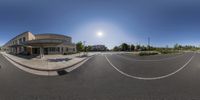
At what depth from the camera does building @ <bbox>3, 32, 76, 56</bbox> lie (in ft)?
76.7

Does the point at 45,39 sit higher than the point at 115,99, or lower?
higher

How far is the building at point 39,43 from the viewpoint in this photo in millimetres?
23391

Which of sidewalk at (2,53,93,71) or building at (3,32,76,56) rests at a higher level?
building at (3,32,76,56)

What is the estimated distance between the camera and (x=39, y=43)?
2353 centimetres

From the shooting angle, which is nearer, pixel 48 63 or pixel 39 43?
pixel 48 63

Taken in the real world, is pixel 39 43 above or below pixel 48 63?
above

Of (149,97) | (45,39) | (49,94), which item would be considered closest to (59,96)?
(49,94)

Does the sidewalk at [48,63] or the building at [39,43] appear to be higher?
the building at [39,43]

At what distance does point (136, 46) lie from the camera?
101750 millimetres

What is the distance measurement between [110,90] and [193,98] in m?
2.58

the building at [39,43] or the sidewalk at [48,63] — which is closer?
the sidewalk at [48,63]

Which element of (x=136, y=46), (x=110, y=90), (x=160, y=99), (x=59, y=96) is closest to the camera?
(x=160, y=99)

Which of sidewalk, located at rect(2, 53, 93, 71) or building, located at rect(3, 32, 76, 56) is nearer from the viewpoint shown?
sidewalk, located at rect(2, 53, 93, 71)

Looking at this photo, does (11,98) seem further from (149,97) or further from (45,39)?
(45,39)
